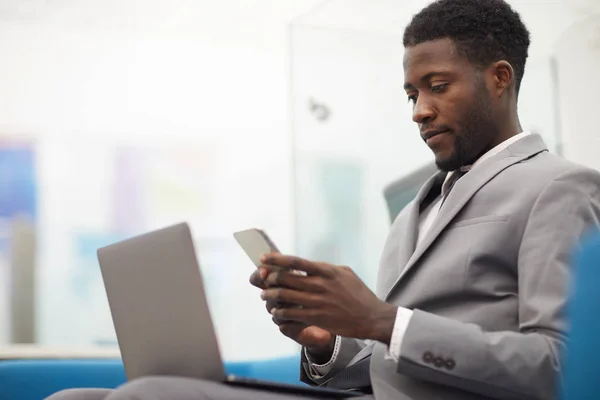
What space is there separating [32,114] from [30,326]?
1.07 metres

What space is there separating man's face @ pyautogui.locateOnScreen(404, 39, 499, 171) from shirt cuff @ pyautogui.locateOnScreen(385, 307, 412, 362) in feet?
1.31

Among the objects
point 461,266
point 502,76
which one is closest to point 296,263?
point 461,266

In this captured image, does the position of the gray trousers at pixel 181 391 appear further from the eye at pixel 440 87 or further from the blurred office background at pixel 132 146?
the blurred office background at pixel 132 146

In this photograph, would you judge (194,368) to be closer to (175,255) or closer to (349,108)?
(175,255)

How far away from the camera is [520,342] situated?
1.04 metres

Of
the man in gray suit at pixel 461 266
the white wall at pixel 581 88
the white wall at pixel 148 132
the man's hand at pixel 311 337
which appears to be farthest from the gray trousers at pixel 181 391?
the white wall at pixel 148 132

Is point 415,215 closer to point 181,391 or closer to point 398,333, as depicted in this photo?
point 398,333

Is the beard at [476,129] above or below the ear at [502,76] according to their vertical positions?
below

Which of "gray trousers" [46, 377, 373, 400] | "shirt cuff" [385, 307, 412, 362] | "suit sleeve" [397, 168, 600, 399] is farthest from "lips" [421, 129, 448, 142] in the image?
"gray trousers" [46, 377, 373, 400]

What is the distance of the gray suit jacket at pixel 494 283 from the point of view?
1.04m

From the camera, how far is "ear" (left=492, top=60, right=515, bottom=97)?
54.4 inches

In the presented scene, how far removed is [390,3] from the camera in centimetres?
275

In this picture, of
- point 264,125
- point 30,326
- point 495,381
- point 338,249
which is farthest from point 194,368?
point 264,125

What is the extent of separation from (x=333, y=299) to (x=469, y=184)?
0.35 m
